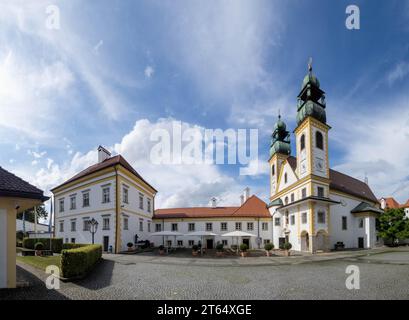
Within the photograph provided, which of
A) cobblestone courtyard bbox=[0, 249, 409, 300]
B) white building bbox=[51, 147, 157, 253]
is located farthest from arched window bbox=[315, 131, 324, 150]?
white building bbox=[51, 147, 157, 253]

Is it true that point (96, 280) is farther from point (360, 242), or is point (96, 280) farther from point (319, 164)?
point (360, 242)

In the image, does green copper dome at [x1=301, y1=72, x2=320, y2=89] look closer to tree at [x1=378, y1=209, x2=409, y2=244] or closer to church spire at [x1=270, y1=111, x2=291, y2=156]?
church spire at [x1=270, y1=111, x2=291, y2=156]

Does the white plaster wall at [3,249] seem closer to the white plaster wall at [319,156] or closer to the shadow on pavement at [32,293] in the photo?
the shadow on pavement at [32,293]

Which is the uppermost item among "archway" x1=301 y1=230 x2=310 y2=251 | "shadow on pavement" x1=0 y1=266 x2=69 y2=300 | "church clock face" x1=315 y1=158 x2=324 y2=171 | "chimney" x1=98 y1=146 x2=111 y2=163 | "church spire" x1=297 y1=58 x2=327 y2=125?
"church spire" x1=297 y1=58 x2=327 y2=125

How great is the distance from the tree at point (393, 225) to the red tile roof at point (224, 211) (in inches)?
541

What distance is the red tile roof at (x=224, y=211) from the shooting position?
1308 inches

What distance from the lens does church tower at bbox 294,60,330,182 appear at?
26.2 metres

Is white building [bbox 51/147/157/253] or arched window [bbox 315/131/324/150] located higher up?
arched window [bbox 315/131/324/150]

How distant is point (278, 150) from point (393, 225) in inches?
675

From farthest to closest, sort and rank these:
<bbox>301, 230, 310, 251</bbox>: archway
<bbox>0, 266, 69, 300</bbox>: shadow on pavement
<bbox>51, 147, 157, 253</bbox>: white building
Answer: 1. <bbox>301, 230, 310, 251</bbox>: archway
2. <bbox>51, 147, 157, 253</bbox>: white building
3. <bbox>0, 266, 69, 300</bbox>: shadow on pavement

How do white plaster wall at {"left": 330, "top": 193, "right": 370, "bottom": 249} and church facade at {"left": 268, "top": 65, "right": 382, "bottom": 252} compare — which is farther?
white plaster wall at {"left": 330, "top": 193, "right": 370, "bottom": 249}

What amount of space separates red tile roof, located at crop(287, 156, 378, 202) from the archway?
6630 mm
